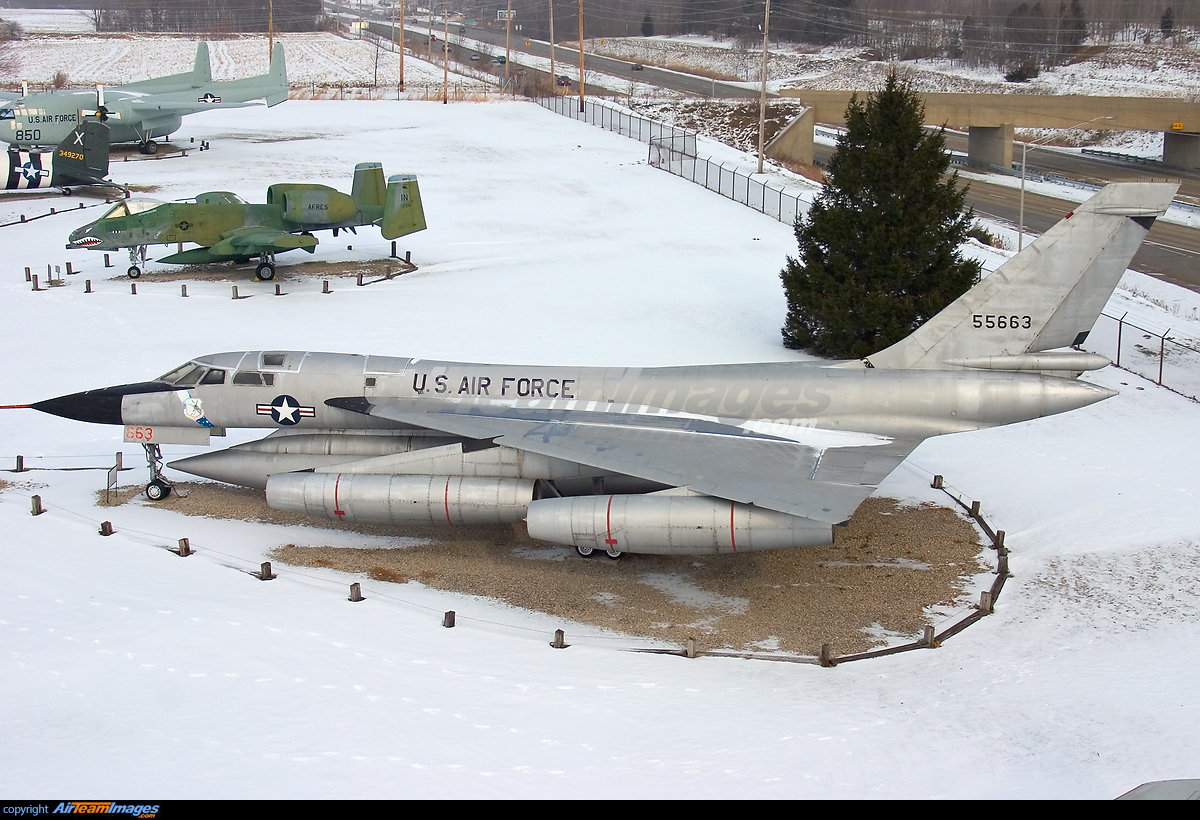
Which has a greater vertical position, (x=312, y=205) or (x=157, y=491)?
(x=312, y=205)

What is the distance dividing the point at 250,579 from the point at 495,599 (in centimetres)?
378

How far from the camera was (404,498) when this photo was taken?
16.8m

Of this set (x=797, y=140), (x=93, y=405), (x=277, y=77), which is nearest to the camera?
(x=93, y=405)

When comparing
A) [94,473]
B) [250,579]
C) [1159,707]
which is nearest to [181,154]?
[94,473]

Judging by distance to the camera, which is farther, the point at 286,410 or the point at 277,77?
the point at 277,77

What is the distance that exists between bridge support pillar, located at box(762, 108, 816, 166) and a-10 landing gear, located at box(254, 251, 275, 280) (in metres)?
36.6

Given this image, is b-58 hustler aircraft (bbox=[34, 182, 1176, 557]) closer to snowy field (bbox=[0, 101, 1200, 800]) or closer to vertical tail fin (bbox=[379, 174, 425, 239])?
snowy field (bbox=[0, 101, 1200, 800])

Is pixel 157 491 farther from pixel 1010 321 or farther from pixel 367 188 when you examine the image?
pixel 367 188

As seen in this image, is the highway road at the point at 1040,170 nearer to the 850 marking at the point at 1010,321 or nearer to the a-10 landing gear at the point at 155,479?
the 850 marking at the point at 1010,321

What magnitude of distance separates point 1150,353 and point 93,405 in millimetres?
26962

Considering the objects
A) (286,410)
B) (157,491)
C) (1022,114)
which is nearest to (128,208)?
(157,491)

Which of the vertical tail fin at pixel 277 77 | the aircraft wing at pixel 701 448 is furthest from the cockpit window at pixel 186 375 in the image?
the vertical tail fin at pixel 277 77

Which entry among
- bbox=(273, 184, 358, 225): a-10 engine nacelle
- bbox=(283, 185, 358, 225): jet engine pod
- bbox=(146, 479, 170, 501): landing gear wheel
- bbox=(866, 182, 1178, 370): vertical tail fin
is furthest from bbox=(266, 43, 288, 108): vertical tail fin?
bbox=(866, 182, 1178, 370): vertical tail fin

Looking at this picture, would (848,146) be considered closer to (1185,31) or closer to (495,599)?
(495,599)
